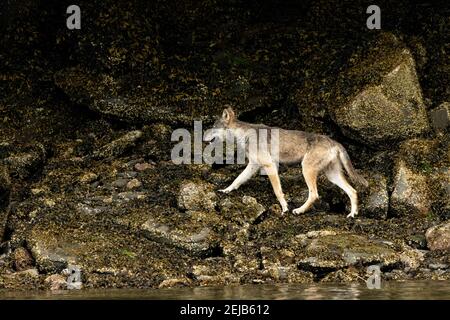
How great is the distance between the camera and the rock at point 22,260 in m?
16.5

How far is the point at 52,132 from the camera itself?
22.5 meters

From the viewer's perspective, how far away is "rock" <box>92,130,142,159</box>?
21359 mm

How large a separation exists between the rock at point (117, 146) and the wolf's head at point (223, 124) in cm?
194

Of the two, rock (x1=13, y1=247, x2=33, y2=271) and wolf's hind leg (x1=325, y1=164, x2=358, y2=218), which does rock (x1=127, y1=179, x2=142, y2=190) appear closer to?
rock (x1=13, y1=247, x2=33, y2=271)

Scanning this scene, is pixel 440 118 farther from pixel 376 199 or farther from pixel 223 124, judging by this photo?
pixel 223 124

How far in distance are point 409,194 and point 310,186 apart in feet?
6.10

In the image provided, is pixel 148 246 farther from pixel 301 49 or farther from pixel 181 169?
pixel 301 49

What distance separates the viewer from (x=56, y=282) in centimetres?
1558

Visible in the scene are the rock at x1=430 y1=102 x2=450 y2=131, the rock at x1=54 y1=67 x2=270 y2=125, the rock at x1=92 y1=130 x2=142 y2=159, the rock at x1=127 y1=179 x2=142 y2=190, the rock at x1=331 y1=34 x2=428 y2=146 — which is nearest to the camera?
the rock at x1=127 y1=179 x2=142 y2=190

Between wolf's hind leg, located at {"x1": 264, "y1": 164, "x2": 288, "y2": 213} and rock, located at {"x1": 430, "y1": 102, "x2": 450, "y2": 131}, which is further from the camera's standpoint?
Result: rock, located at {"x1": 430, "y1": 102, "x2": 450, "y2": 131}

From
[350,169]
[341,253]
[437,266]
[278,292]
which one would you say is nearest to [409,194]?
[350,169]

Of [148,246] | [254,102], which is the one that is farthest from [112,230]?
[254,102]

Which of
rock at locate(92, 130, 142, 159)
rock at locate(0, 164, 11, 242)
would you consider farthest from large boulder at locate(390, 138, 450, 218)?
rock at locate(0, 164, 11, 242)

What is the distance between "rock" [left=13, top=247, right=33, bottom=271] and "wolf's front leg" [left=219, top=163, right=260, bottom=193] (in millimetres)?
4386
